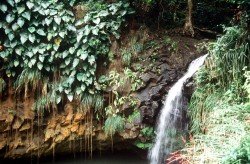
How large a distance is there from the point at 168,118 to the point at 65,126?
2076 mm

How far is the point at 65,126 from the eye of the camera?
6.43 m

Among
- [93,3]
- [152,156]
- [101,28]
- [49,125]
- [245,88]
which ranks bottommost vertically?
[152,156]

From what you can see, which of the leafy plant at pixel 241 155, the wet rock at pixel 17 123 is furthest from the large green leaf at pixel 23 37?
the leafy plant at pixel 241 155

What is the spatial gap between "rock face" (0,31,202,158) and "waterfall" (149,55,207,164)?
1.04 feet

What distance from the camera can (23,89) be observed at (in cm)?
631

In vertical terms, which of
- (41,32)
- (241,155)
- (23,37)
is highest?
(41,32)

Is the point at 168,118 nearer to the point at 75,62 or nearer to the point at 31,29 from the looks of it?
the point at 75,62

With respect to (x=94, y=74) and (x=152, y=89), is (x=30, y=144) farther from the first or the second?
(x=152, y=89)

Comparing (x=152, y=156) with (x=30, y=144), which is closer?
(x=152, y=156)

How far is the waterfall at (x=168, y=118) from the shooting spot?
220 inches

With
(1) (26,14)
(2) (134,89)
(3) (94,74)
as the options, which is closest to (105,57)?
(3) (94,74)

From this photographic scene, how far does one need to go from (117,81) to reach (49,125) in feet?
5.23

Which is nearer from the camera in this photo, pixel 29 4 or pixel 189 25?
pixel 29 4

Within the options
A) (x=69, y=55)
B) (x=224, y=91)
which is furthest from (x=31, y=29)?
(x=224, y=91)
